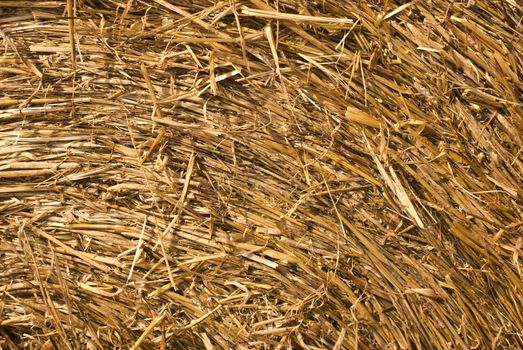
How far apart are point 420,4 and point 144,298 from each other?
33.9 inches

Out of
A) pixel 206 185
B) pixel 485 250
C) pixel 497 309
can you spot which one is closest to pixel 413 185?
pixel 485 250

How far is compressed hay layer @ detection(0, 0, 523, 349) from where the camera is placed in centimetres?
168

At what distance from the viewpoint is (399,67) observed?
1.69 meters

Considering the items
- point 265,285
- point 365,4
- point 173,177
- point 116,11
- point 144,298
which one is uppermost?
point 365,4

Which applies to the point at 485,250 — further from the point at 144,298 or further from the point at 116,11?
the point at 116,11

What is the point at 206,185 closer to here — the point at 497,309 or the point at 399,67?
the point at 399,67

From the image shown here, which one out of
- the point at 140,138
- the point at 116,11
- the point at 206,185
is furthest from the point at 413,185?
the point at 116,11

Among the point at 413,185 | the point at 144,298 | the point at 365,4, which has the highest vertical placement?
the point at 365,4

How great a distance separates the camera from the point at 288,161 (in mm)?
1696

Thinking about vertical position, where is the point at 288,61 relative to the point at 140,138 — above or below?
above

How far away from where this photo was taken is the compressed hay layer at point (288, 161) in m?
1.68

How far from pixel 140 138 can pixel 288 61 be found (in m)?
0.36

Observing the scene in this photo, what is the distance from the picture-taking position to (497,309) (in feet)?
5.61

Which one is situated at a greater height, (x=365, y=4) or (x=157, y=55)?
(x=365, y=4)
